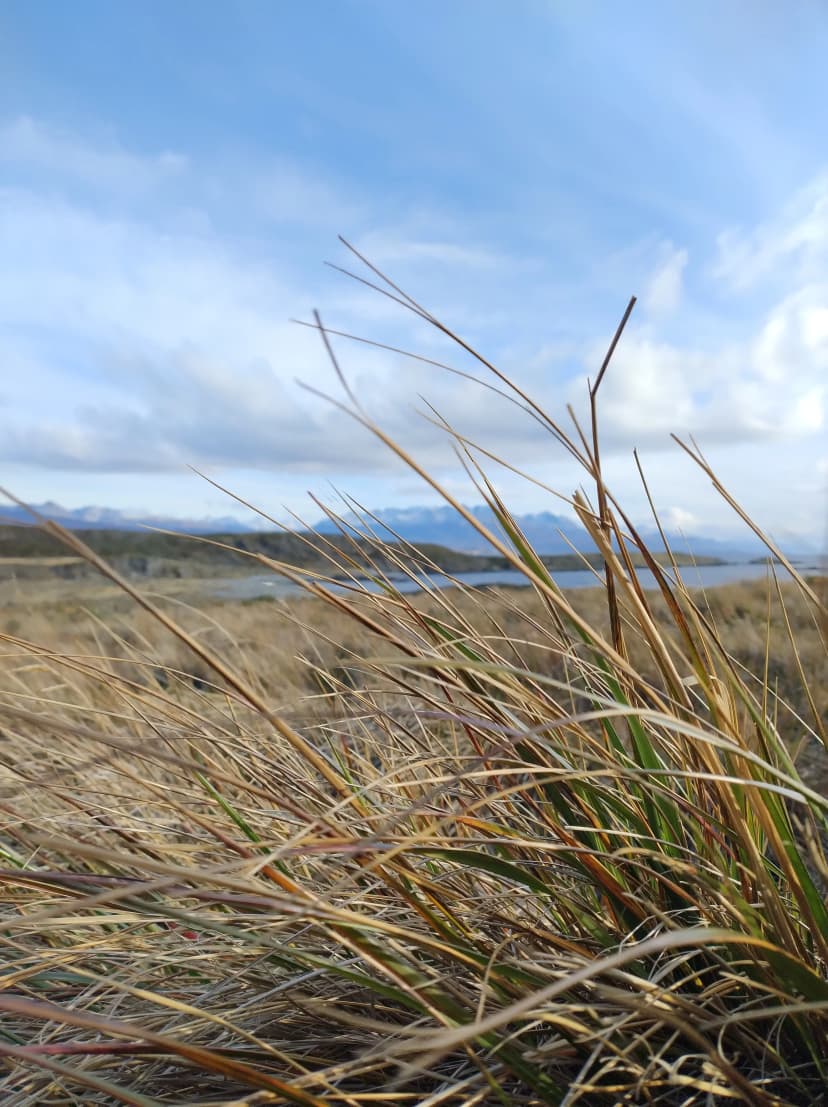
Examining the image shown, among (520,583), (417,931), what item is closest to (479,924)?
(417,931)

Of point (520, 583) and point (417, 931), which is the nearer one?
point (417, 931)

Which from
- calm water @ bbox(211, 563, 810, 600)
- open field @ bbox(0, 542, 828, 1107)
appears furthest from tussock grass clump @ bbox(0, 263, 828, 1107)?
calm water @ bbox(211, 563, 810, 600)

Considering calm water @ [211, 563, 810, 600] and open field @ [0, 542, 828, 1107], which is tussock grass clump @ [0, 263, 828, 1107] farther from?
calm water @ [211, 563, 810, 600]

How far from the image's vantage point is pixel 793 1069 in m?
0.80

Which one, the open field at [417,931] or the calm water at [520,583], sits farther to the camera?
the calm water at [520,583]

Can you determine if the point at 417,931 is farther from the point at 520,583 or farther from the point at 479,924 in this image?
the point at 520,583

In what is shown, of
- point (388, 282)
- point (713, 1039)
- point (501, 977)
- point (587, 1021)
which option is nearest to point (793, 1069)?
point (713, 1039)

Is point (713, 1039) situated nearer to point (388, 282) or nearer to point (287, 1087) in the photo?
point (287, 1087)

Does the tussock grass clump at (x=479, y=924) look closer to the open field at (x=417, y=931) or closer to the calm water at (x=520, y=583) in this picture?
the open field at (x=417, y=931)

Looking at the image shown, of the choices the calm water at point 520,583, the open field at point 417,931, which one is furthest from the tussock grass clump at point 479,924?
the calm water at point 520,583

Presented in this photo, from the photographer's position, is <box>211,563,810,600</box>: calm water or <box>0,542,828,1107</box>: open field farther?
<box>211,563,810,600</box>: calm water

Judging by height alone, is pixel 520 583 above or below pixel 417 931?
below

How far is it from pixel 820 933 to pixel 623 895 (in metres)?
0.20

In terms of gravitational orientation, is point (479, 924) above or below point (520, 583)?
above
